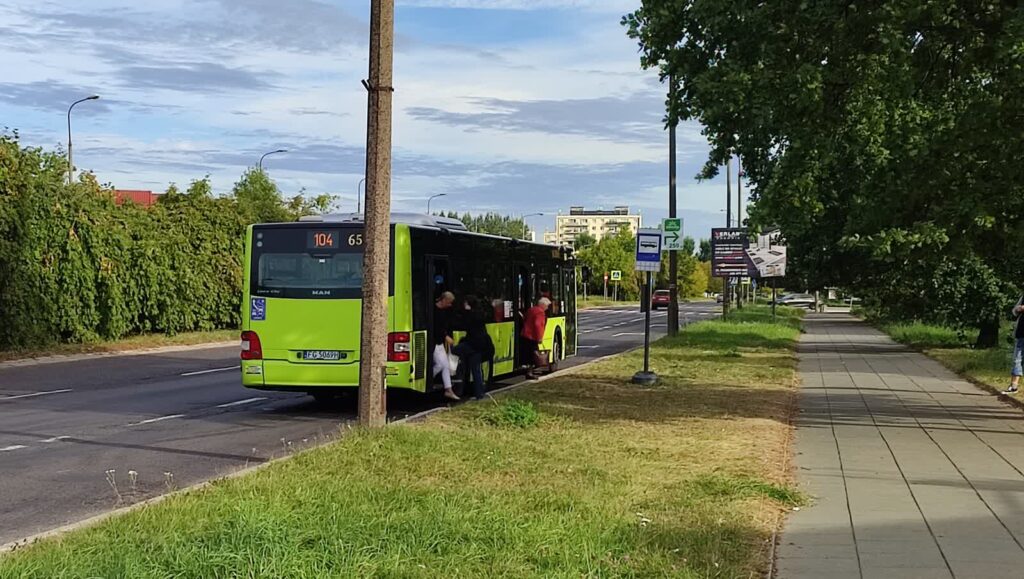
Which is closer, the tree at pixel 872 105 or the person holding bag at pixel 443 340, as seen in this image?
the tree at pixel 872 105

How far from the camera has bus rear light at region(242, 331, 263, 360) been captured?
49.2 feet

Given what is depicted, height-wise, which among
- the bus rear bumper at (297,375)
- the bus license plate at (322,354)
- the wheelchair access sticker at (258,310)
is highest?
the wheelchair access sticker at (258,310)

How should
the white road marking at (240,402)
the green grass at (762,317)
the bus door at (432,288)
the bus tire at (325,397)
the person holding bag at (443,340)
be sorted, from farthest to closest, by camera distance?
the green grass at (762,317) < the bus tire at (325,397) < the white road marking at (240,402) < the person holding bag at (443,340) < the bus door at (432,288)

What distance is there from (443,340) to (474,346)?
67 cm

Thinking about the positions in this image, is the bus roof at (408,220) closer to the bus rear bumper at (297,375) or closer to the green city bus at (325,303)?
the green city bus at (325,303)

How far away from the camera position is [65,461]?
10711mm

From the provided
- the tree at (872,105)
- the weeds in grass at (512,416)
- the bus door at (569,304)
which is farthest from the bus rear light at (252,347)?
the bus door at (569,304)

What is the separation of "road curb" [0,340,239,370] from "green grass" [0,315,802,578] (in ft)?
48.2

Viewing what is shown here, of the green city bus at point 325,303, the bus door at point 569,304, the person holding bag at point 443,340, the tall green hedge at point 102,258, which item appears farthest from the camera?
the tall green hedge at point 102,258

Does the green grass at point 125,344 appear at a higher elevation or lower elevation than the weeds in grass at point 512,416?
lower

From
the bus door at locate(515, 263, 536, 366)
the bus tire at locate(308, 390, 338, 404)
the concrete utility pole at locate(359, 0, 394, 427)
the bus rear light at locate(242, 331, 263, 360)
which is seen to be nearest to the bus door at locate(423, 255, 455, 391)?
the bus tire at locate(308, 390, 338, 404)

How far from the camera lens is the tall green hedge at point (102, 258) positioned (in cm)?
2562

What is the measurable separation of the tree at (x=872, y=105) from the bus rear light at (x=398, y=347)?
4.50 metres

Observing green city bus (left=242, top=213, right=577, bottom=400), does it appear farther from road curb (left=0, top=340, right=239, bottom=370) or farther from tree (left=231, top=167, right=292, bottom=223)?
tree (left=231, top=167, right=292, bottom=223)
